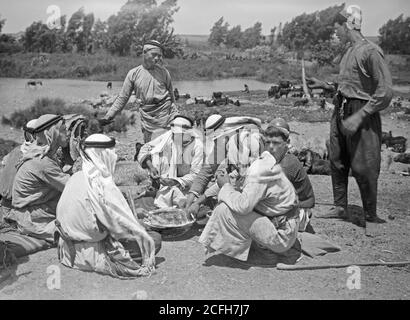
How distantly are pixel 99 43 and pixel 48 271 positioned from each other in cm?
1779

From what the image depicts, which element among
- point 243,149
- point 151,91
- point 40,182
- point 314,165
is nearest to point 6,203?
point 40,182

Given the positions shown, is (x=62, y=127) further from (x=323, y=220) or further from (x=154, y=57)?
(x=323, y=220)

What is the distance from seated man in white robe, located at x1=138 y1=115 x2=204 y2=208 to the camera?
193 inches

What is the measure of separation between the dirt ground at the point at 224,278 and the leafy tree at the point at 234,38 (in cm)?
3966

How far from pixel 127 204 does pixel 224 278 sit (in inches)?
36.7

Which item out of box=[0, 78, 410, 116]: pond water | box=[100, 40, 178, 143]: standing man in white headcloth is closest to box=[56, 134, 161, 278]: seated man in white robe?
box=[100, 40, 178, 143]: standing man in white headcloth

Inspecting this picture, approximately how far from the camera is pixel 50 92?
21875 millimetres

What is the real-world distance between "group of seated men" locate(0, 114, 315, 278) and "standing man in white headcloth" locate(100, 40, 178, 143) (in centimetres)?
133

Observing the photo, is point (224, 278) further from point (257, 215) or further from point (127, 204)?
point (127, 204)

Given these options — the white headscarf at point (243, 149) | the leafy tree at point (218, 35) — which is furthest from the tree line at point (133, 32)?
the leafy tree at point (218, 35)

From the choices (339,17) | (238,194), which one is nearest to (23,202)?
(238,194)

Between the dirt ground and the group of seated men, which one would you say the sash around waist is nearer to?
the group of seated men

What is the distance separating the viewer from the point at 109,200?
3438 mm

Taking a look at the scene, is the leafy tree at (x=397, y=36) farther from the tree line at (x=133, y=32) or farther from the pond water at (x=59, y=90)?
the pond water at (x=59, y=90)
